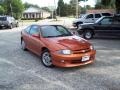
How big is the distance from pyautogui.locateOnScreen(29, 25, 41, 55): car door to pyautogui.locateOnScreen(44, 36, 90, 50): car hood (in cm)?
67

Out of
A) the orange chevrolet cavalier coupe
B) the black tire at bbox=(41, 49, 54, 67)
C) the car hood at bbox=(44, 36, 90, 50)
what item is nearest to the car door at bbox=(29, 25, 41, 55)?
the orange chevrolet cavalier coupe

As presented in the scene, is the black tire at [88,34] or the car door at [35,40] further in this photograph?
the black tire at [88,34]

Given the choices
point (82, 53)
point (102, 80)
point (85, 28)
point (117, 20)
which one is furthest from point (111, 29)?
point (102, 80)

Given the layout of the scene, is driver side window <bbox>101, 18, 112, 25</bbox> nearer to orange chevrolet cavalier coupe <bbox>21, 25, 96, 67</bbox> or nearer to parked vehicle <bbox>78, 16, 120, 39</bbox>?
parked vehicle <bbox>78, 16, 120, 39</bbox>

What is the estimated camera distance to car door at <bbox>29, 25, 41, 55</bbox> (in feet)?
28.7

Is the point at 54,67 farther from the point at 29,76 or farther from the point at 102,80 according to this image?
the point at 102,80

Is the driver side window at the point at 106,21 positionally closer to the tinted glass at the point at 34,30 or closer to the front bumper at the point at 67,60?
the tinted glass at the point at 34,30

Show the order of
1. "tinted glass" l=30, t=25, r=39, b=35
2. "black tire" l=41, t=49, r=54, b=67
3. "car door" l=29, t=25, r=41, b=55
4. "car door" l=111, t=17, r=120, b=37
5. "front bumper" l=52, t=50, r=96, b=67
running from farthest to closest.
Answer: "car door" l=111, t=17, r=120, b=37
"tinted glass" l=30, t=25, r=39, b=35
"car door" l=29, t=25, r=41, b=55
"black tire" l=41, t=49, r=54, b=67
"front bumper" l=52, t=50, r=96, b=67

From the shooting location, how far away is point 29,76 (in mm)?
7039

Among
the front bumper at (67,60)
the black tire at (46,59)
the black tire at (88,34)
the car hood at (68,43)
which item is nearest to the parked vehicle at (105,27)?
the black tire at (88,34)

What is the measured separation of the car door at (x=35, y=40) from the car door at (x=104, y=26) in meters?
6.24

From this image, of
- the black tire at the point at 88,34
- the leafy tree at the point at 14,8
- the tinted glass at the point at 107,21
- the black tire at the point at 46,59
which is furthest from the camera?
the leafy tree at the point at 14,8

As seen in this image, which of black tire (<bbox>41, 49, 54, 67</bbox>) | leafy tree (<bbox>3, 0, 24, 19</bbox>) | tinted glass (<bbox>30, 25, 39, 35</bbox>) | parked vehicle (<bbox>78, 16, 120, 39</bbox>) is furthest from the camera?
leafy tree (<bbox>3, 0, 24, 19</bbox>)

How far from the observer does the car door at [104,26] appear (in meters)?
15.0
